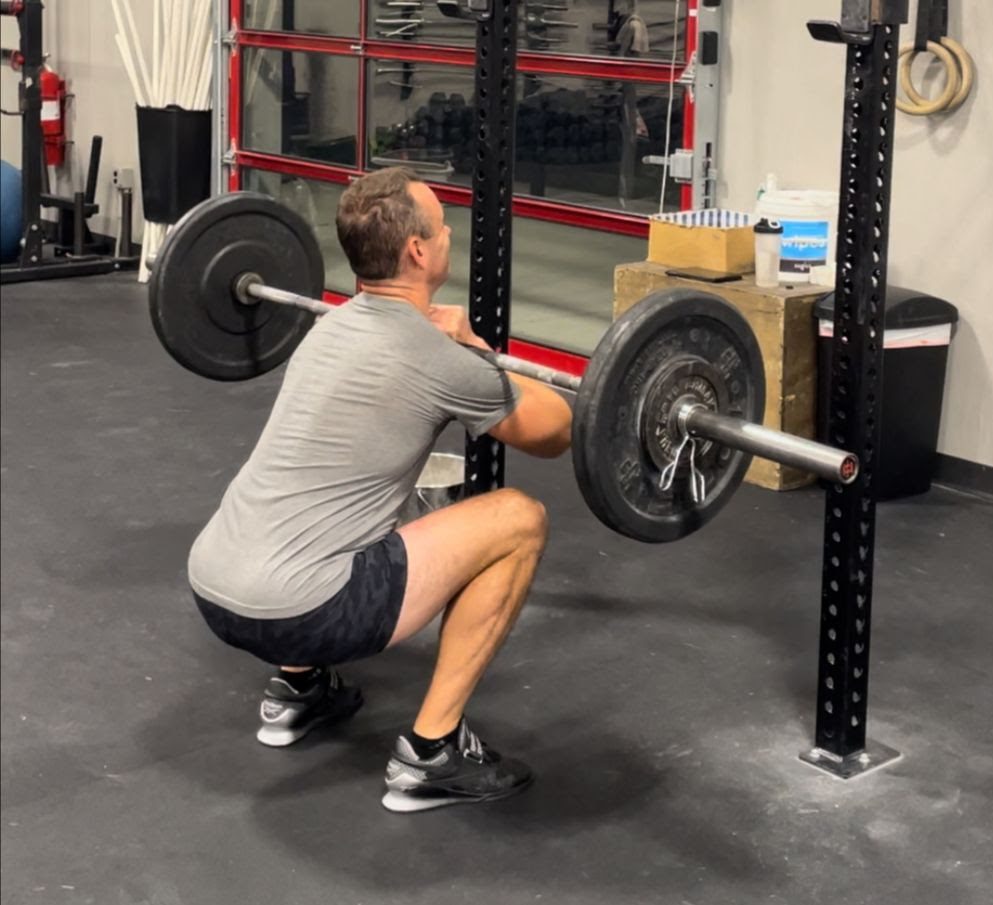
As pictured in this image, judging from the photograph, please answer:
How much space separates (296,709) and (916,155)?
2459mm

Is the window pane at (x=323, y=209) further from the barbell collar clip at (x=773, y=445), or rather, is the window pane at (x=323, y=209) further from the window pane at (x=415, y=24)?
the barbell collar clip at (x=773, y=445)

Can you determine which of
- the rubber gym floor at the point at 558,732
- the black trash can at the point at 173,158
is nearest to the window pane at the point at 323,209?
the black trash can at the point at 173,158

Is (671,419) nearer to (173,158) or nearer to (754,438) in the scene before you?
(754,438)

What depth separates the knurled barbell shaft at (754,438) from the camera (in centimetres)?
232

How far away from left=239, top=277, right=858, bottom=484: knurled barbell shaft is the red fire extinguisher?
18.1 feet

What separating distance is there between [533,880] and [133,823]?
2.10ft

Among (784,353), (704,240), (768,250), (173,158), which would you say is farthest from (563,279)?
(173,158)

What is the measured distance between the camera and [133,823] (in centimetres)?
253

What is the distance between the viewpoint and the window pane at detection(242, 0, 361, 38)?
6.26 m

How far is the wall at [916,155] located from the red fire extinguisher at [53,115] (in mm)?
3865

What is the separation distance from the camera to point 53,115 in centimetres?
777

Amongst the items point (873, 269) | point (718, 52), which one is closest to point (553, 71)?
Result: point (718, 52)

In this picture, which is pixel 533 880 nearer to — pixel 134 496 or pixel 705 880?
pixel 705 880

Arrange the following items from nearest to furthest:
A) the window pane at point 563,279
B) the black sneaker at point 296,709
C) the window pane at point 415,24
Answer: the black sneaker at point 296,709, the window pane at point 563,279, the window pane at point 415,24
